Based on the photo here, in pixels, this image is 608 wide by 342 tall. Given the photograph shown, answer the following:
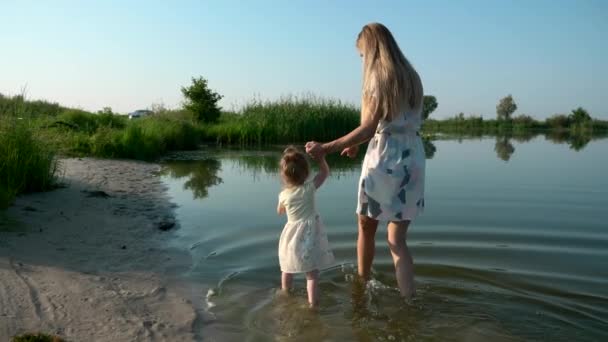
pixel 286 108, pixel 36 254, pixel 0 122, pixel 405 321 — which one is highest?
pixel 286 108

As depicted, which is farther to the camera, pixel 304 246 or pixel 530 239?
pixel 530 239

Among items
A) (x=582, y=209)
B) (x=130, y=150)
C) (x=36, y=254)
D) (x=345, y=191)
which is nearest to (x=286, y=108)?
(x=130, y=150)

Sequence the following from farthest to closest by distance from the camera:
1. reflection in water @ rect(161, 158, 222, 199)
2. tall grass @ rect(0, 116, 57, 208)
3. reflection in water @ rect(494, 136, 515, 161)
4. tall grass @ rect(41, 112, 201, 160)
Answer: reflection in water @ rect(494, 136, 515, 161) → tall grass @ rect(41, 112, 201, 160) → reflection in water @ rect(161, 158, 222, 199) → tall grass @ rect(0, 116, 57, 208)

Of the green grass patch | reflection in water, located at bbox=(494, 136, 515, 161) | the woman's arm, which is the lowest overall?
the green grass patch

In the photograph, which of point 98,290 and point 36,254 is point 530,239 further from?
point 36,254

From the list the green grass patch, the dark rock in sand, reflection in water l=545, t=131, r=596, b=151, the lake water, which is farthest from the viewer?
reflection in water l=545, t=131, r=596, b=151

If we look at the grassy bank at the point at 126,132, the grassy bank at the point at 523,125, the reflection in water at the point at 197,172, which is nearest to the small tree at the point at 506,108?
the grassy bank at the point at 523,125

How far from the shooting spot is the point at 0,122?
6102 millimetres

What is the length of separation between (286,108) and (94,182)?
17.4 metres

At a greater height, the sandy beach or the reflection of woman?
the reflection of woman

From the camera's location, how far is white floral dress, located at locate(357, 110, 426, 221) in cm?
352

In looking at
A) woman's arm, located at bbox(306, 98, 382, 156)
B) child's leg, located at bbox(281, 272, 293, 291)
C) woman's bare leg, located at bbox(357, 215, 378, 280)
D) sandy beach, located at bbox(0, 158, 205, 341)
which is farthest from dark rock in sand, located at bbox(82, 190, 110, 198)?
woman's arm, located at bbox(306, 98, 382, 156)

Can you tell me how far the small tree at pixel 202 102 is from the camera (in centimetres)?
2864

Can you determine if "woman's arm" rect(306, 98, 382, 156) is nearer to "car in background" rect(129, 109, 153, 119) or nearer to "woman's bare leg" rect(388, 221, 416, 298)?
"woman's bare leg" rect(388, 221, 416, 298)
